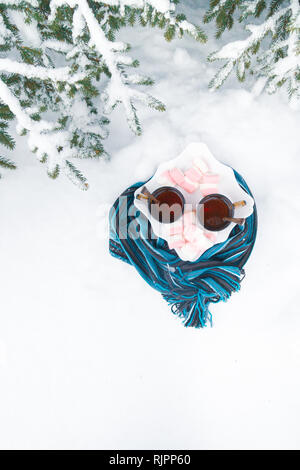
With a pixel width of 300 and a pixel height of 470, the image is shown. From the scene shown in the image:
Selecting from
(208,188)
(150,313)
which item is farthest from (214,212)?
(150,313)

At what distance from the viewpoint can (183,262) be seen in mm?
1272

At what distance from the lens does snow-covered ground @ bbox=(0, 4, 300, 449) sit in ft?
4.63

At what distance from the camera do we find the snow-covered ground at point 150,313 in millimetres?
1410

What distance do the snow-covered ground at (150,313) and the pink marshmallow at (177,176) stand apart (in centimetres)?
19

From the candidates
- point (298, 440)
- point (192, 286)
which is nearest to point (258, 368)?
point (298, 440)

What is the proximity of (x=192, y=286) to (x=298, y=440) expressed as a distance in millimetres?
875

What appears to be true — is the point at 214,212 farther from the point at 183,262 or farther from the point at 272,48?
the point at 272,48

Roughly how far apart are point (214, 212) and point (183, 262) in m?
0.23

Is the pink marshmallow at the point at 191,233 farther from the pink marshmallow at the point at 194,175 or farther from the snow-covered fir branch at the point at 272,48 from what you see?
the snow-covered fir branch at the point at 272,48

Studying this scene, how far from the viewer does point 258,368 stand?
1.44 m

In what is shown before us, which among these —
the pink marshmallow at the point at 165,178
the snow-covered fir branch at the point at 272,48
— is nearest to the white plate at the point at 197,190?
the pink marshmallow at the point at 165,178

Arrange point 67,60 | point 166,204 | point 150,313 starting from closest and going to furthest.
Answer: point 67,60 < point 166,204 < point 150,313

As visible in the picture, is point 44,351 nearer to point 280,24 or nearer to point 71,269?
point 71,269

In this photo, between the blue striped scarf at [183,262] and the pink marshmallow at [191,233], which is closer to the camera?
the pink marshmallow at [191,233]
